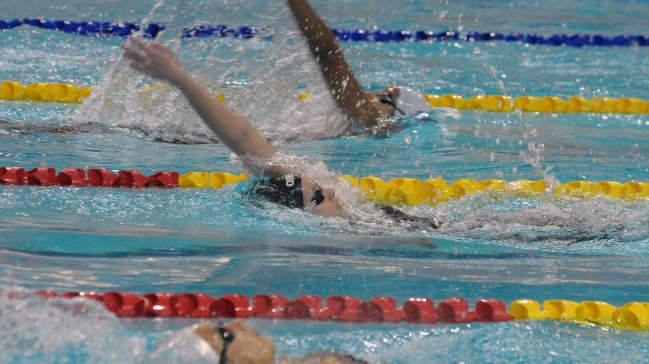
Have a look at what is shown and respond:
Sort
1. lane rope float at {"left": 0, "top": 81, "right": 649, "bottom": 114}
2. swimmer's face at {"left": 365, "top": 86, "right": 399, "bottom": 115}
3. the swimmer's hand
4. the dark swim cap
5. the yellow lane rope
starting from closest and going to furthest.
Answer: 1. the swimmer's hand
2. the dark swim cap
3. the yellow lane rope
4. swimmer's face at {"left": 365, "top": 86, "right": 399, "bottom": 115}
5. lane rope float at {"left": 0, "top": 81, "right": 649, "bottom": 114}

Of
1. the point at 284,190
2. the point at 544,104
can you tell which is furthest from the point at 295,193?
the point at 544,104

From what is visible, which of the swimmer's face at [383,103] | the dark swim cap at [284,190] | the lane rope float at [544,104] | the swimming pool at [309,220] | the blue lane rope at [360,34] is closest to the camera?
the swimming pool at [309,220]

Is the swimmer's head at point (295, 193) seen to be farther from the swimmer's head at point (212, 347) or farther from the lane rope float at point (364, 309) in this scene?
the swimmer's head at point (212, 347)

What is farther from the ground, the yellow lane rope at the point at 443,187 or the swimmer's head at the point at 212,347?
the yellow lane rope at the point at 443,187

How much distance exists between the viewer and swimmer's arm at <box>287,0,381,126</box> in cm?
360

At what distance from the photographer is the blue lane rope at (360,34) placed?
6.39 m

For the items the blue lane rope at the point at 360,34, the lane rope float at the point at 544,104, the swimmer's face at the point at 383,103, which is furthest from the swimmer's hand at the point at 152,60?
the blue lane rope at the point at 360,34

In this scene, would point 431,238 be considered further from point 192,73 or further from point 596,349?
point 192,73

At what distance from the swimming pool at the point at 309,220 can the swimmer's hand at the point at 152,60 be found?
57 centimetres

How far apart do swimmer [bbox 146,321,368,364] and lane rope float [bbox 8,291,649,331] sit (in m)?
0.37

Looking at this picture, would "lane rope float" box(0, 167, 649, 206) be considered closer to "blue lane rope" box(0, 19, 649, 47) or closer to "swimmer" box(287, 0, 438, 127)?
"swimmer" box(287, 0, 438, 127)

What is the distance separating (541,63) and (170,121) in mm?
3605

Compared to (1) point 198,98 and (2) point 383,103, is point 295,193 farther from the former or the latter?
(2) point 383,103

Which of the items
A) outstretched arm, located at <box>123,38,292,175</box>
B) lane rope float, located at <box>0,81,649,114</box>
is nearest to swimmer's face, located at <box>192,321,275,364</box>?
outstretched arm, located at <box>123,38,292,175</box>
